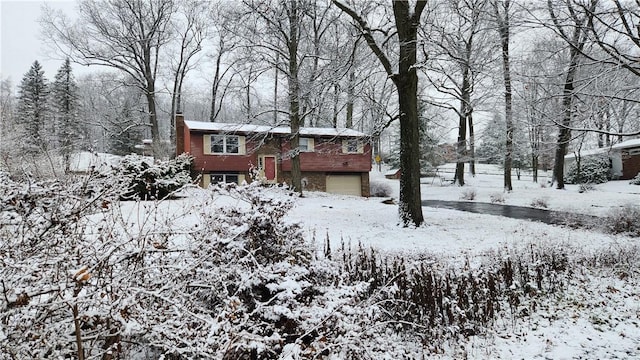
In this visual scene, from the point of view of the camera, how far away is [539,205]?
16953 millimetres

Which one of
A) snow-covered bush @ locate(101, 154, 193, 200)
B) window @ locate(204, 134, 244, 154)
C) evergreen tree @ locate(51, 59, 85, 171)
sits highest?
evergreen tree @ locate(51, 59, 85, 171)

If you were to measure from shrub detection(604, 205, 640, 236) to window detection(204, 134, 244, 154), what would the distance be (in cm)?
1904

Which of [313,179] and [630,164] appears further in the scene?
[630,164]

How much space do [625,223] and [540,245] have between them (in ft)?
14.5

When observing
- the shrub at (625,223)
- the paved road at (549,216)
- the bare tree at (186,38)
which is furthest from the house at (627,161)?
the bare tree at (186,38)

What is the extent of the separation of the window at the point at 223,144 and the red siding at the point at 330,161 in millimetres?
2991

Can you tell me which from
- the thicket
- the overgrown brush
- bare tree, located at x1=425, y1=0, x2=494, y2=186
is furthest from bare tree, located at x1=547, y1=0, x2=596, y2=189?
the thicket

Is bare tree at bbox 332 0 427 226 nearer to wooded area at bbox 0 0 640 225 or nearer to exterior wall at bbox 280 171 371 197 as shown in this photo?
wooded area at bbox 0 0 640 225

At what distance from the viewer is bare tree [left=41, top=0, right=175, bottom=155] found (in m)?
24.4

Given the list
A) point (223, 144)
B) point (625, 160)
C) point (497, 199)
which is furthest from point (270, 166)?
point (625, 160)

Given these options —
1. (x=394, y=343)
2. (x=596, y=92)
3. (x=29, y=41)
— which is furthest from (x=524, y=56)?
(x=29, y=41)

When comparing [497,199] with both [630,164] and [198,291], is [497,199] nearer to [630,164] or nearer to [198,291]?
[630,164]

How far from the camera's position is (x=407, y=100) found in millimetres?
11109

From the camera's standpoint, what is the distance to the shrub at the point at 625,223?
10.0 meters
